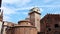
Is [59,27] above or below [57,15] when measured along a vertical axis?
below

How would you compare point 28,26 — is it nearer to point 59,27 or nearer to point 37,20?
point 59,27

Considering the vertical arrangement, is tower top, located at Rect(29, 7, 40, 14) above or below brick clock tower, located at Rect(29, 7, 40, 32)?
above

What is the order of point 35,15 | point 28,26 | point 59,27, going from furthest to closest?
point 35,15, point 59,27, point 28,26

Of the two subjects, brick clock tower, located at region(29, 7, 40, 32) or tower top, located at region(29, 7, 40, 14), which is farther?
brick clock tower, located at region(29, 7, 40, 32)

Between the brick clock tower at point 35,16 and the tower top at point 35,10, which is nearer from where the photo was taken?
the tower top at point 35,10

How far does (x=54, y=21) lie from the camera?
4947 centimetres

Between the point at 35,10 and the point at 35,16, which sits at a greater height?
the point at 35,10

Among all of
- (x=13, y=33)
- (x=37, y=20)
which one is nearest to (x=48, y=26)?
(x=37, y=20)

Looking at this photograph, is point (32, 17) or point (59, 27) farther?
point (32, 17)

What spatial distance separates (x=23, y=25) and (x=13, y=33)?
135 inches

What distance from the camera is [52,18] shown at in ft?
164

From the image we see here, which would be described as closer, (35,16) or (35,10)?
(35,10)

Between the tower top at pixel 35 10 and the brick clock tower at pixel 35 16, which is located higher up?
the tower top at pixel 35 10

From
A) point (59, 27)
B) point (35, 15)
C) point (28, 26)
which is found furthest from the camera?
point (35, 15)
